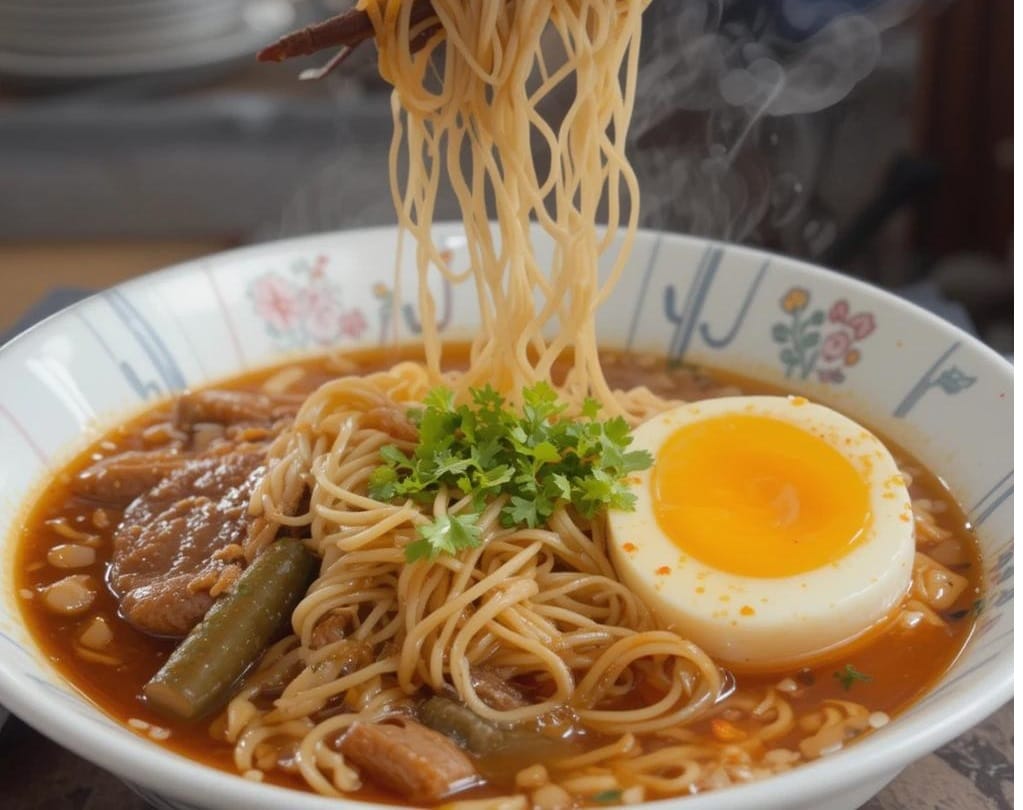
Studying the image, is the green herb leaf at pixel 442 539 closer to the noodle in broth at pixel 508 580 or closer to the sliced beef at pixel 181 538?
the noodle in broth at pixel 508 580

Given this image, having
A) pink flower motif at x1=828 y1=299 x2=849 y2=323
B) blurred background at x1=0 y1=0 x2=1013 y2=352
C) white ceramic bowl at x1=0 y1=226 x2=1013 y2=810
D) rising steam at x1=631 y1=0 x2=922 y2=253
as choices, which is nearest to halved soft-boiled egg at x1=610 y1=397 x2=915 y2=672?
white ceramic bowl at x1=0 y1=226 x2=1013 y2=810

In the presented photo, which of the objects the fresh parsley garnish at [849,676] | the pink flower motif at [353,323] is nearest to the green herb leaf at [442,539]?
the fresh parsley garnish at [849,676]

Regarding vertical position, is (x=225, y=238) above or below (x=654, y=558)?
below

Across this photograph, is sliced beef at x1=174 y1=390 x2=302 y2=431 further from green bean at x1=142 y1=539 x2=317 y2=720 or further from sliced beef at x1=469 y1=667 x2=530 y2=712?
sliced beef at x1=469 y1=667 x2=530 y2=712

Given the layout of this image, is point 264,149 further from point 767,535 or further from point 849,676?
point 849,676

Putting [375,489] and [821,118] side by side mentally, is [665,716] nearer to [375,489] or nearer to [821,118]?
[375,489]

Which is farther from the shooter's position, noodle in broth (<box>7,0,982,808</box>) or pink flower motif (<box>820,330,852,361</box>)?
pink flower motif (<box>820,330,852,361</box>)

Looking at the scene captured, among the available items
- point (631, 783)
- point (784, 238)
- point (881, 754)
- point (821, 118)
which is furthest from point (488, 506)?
point (821, 118)

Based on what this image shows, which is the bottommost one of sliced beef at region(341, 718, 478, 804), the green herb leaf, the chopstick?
sliced beef at region(341, 718, 478, 804)
